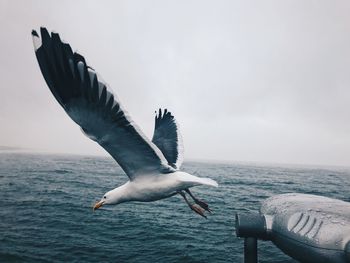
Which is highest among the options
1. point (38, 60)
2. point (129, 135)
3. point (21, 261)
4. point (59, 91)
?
point (38, 60)

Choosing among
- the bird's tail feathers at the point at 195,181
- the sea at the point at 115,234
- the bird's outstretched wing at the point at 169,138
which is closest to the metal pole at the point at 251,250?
the bird's tail feathers at the point at 195,181

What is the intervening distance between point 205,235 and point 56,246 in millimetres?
8860

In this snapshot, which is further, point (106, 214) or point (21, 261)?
point (106, 214)

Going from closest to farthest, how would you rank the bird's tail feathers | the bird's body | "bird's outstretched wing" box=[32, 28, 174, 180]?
"bird's outstretched wing" box=[32, 28, 174, 180] → the bird's tail feathers → the bird's body

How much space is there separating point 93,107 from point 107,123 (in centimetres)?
22

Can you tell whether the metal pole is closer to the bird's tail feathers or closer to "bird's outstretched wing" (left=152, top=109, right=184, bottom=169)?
the bird's tail feathers

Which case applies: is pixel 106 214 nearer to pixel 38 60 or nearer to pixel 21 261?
pixel 21 261

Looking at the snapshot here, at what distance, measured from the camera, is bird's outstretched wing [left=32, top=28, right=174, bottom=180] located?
2.47 m

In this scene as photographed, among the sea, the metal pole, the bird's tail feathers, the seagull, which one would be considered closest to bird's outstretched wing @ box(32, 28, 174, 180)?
the seagull

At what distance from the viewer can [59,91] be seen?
2764 mm

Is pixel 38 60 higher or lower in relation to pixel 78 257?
higher

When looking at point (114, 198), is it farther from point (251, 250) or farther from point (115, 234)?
point (115, 234)

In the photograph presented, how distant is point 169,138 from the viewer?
529 cm

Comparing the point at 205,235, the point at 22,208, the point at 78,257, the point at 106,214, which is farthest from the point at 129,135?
the point at 22,208
